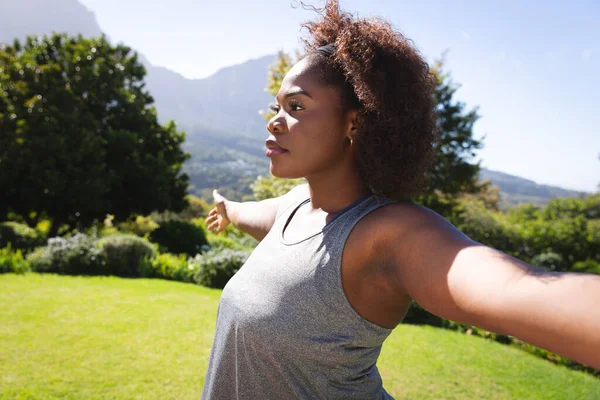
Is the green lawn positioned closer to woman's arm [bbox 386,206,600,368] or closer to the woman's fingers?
the woman's fingers

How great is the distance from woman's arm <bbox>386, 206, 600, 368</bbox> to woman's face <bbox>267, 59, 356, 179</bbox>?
0.41 m

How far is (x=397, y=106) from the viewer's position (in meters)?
1.32

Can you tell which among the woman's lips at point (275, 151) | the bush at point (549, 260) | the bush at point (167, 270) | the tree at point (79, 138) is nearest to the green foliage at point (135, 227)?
the tree at point (79, 138)

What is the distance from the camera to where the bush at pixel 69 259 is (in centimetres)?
919

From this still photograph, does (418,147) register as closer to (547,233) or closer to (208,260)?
(208,260)

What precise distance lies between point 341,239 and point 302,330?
30cm

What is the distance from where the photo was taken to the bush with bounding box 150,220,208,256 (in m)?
15.9

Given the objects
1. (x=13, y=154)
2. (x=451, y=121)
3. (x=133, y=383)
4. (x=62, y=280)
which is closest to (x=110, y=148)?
(x=13, y=154)

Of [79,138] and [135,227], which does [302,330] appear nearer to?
[79,138]

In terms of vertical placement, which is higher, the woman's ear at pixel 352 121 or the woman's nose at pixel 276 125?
the woman's ear at pixel 352 121

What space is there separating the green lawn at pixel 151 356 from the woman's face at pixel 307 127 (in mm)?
3766

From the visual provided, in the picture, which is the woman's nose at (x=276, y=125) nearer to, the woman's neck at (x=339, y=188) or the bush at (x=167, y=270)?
the woman's neck at (x=339, y=188)

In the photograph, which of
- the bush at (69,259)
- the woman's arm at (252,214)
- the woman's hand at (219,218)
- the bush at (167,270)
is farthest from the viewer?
the bush at (167,270)

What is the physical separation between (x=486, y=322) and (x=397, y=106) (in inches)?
30.2
